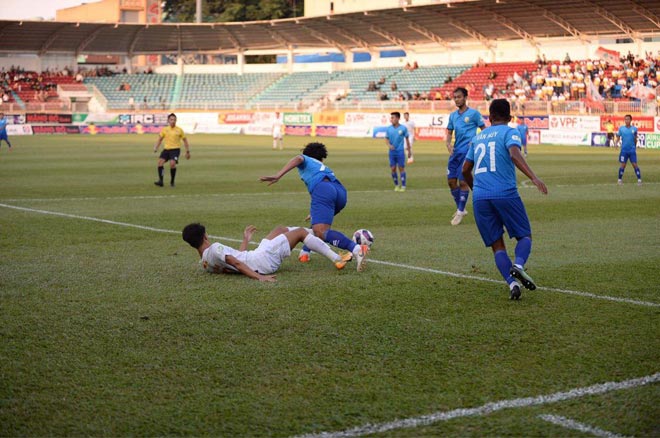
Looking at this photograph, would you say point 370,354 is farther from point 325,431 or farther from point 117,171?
point 117,171

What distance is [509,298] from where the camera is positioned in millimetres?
8164

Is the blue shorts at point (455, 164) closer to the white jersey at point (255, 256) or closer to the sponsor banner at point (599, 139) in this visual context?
the white jersey at point (255, 256)

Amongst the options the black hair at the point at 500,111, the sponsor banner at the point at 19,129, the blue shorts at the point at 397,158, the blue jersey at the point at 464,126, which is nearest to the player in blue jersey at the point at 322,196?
the black hair at the point at 500,111

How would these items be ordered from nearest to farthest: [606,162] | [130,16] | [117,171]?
[117,171] < [606,162] < [130,16]

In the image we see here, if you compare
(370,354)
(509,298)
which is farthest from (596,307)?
(370,354)

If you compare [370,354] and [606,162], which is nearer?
[370,354]

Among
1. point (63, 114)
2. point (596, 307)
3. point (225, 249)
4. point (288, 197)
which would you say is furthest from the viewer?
point (63, 114)

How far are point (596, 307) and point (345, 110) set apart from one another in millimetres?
55251

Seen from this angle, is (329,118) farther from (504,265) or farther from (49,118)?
(504,265)

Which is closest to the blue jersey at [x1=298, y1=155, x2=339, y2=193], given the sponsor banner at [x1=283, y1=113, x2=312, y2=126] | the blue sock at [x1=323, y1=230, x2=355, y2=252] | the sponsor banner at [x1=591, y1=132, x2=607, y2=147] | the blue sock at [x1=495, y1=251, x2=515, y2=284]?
the blue sock at [x1=323, y1=230, x2=355, y2=252]

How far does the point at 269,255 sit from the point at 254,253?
0.56 feet

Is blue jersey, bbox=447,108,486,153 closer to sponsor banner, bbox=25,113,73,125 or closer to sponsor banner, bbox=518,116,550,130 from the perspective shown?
sponsor banner, bbox=518,116,550,130

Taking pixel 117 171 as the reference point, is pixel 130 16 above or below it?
above

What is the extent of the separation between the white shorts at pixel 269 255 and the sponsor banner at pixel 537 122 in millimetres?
40267
